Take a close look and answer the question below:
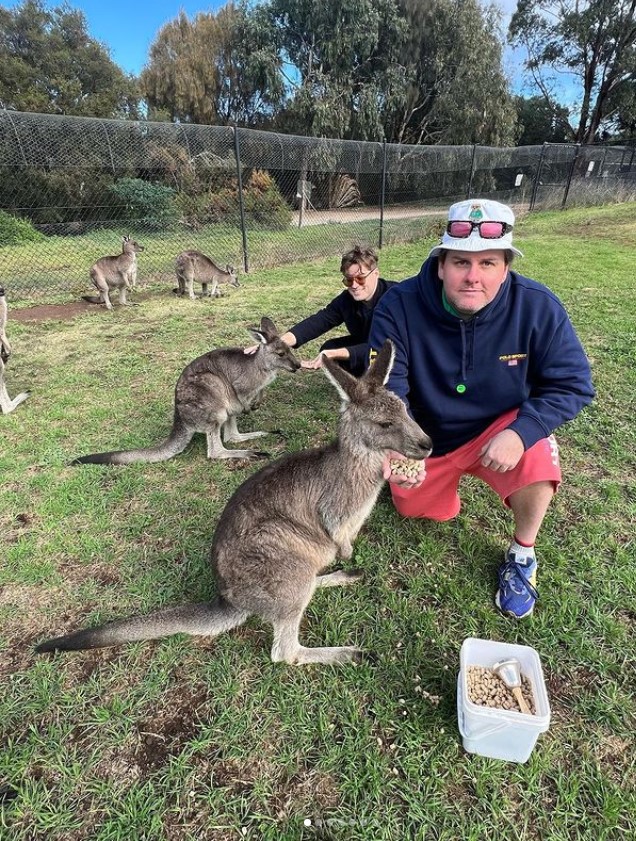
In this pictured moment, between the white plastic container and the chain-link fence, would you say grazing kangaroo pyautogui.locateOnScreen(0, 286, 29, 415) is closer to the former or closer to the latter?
the chain-link fence

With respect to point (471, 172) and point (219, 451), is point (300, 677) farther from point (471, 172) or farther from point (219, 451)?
point (471, 172)

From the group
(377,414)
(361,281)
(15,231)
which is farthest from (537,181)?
(377,414)

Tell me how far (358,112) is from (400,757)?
22.3 meters

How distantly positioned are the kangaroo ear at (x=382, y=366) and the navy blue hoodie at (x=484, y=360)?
0.56 feet

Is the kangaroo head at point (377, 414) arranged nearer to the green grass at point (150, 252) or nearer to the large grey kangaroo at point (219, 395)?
the large grey kangaroo at point (219, 395)

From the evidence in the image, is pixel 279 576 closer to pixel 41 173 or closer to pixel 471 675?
pixel 471 675

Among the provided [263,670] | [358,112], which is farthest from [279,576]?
[358,112]

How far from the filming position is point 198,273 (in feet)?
25.6

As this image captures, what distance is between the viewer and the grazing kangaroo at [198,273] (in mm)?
7699

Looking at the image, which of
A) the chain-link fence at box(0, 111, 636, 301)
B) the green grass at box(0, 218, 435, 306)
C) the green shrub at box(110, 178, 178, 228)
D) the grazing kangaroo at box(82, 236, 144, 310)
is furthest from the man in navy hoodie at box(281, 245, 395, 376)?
the green shrub at box(110, 178, 178, 228)

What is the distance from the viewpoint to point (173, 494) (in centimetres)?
304

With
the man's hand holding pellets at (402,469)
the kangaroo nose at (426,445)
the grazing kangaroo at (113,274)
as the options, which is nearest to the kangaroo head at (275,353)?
the man's hand holding pellets at (402,469)

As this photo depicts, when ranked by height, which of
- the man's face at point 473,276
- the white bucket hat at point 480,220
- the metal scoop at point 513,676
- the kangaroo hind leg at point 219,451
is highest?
the white bucket hat at point 480,220

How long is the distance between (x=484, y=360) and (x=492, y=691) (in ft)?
4.43
